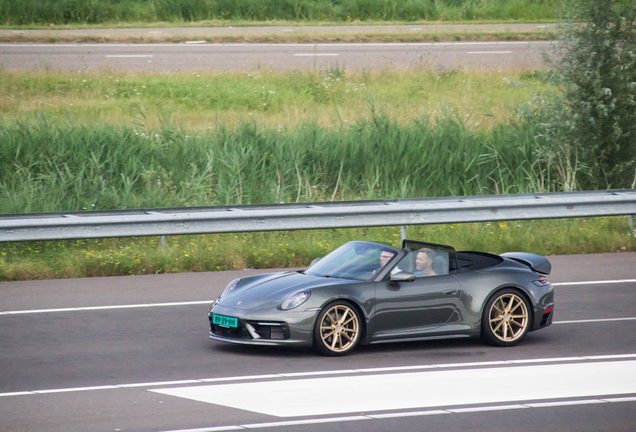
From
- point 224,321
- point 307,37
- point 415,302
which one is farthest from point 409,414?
point 307,37

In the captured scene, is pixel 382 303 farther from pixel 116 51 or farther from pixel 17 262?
pixel 116 51

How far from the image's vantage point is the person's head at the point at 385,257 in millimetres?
8461

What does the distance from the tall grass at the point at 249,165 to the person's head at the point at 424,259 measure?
6670 millimetres

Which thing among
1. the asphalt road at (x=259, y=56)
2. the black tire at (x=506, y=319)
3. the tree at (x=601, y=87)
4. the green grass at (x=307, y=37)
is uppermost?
the green grass at (x=307, y=37)

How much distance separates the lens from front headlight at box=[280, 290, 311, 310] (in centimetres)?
786

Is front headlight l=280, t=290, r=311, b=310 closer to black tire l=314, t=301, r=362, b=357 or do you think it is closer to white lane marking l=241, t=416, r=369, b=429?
black tire l=314, t=301, r=362, b=357

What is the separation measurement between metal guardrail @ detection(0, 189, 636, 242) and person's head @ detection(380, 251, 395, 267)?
4223 mm

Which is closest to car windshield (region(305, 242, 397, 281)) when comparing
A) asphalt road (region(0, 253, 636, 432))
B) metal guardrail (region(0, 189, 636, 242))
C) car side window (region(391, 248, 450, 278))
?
car side window (region(391, 248, 450, 278))

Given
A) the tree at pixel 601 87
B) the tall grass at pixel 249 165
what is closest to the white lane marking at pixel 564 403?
the tall grass at pixel 249 165

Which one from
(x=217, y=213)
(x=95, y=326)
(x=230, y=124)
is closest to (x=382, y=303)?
(x=95, y=326)

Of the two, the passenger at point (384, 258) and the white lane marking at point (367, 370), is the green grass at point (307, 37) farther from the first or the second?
the white lane marking at point (367, 370)

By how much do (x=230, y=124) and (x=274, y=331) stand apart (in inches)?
467

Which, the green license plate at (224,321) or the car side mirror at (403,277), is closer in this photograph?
the green license plate at (224,321)

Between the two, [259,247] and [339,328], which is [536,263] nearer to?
[339,328]
